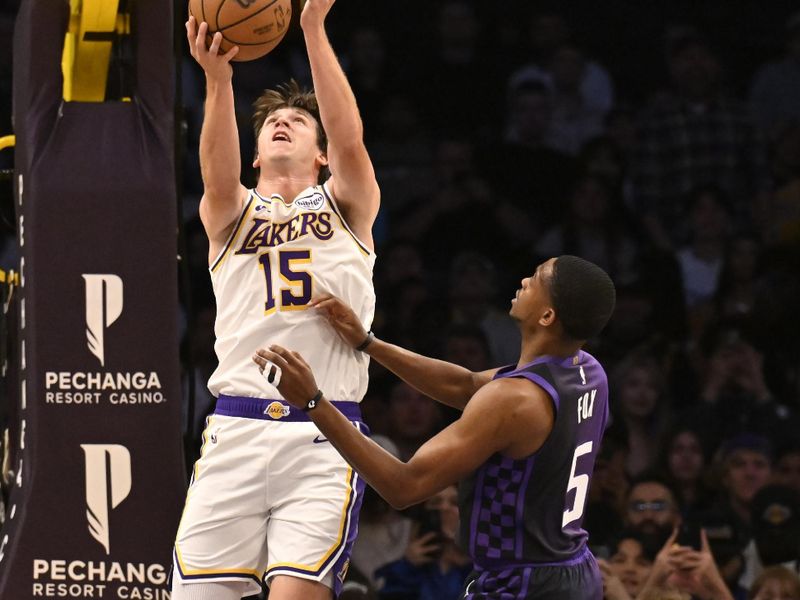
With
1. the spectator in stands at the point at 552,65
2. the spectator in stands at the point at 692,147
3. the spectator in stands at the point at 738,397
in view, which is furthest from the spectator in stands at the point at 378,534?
the spectator in stands at the point at 552,65

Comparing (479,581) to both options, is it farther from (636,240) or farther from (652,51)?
(652,51)

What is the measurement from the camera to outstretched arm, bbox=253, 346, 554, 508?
374cm

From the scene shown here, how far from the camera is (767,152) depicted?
9.85 m

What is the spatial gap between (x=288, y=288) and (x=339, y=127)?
0.53 m

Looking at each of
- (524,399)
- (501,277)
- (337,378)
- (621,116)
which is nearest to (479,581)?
(524,399)

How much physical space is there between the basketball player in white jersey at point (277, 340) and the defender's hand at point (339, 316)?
3cm

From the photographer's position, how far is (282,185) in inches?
196

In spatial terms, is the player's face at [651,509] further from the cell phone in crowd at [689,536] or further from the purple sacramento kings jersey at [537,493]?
the purple sacramento kings jersey at [537,493]

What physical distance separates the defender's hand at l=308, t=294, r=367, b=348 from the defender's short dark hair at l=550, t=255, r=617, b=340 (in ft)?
2.55

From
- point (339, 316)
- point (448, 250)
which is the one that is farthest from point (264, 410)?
point (448, 250)

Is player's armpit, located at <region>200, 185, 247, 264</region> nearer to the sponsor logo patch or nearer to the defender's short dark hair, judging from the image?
the sponsor logo patch

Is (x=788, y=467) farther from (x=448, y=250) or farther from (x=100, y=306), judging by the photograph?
(x=100, y=306)

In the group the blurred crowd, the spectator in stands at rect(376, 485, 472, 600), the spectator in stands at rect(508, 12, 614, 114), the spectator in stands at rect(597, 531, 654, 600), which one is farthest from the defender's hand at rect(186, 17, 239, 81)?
the spectator in stands at rect(508, 12, 614, 114)

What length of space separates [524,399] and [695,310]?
5.19 m
